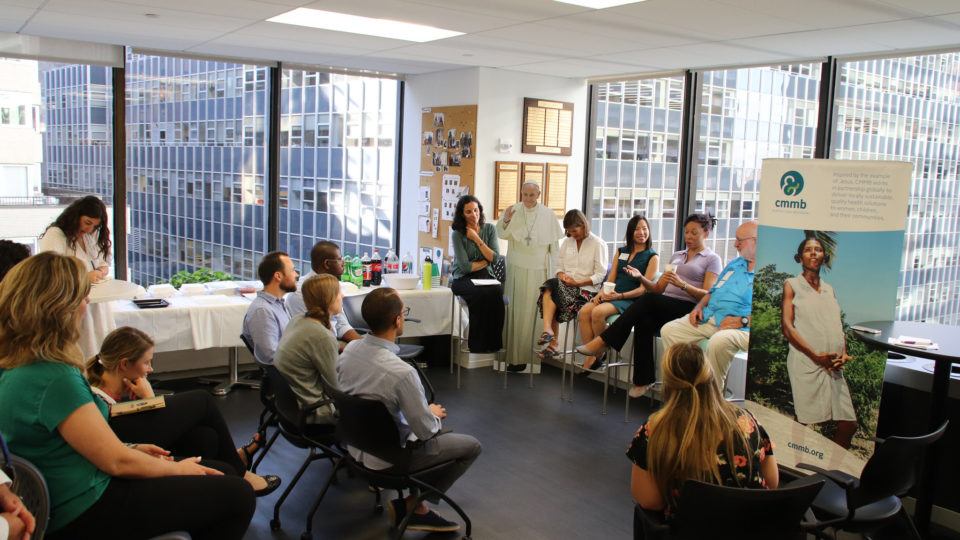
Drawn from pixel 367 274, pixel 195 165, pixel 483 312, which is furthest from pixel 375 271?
pixel 195 165

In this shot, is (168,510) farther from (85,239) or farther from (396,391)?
(85,239)

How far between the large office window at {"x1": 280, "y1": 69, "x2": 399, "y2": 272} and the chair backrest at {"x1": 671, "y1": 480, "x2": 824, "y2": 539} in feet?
18.5

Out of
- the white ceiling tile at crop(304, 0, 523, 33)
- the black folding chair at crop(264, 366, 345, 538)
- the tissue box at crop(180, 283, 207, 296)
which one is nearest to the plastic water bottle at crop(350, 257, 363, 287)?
the tissue box at crop(180, 283, 207, 296)

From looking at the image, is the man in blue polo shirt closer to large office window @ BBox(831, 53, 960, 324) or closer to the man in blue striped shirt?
large office window @ BBox(831, 53, 960, 324)

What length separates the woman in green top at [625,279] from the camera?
19.5ft

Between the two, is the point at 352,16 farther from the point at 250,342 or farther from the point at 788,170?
the point at 788,170

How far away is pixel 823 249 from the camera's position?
380cm

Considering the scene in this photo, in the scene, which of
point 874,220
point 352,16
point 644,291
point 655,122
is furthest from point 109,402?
point 655,122

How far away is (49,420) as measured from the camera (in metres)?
2.27

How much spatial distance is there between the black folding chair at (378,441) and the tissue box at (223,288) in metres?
3.18

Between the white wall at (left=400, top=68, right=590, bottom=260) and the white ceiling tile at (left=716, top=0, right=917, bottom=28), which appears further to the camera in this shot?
the white wall at (left=400, top=68, right=590, bottom=260)

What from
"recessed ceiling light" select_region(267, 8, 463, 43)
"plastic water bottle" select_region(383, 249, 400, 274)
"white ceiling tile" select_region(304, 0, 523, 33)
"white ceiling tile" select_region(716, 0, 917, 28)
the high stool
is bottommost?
the high stool

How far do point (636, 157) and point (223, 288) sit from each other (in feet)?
12.7

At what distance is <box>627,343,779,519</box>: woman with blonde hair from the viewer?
248cm
